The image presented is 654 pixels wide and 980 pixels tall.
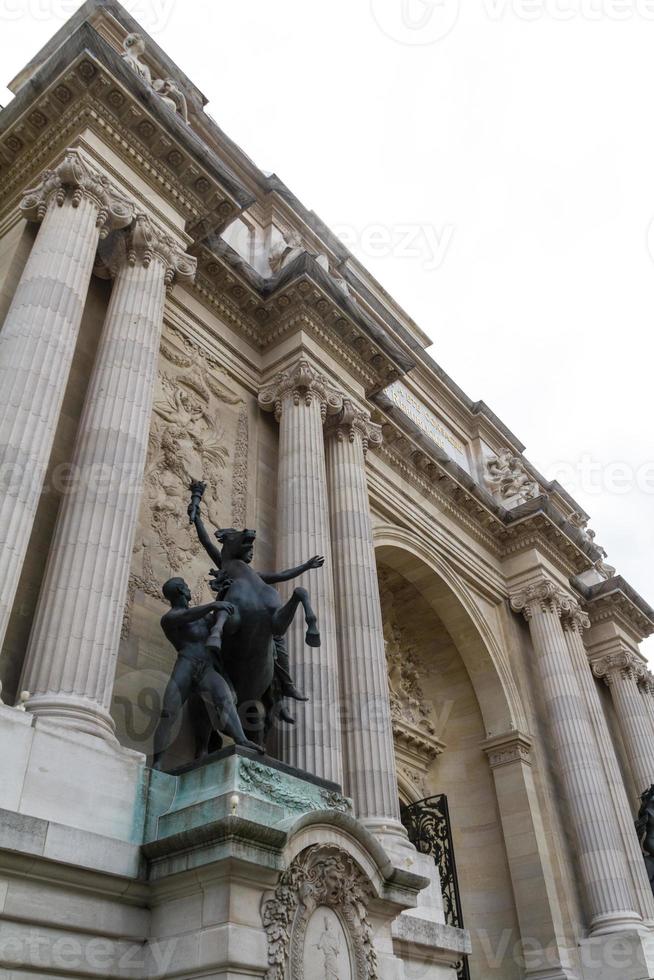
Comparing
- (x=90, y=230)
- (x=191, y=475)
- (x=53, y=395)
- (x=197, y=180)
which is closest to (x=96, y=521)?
(x=53, y=395)

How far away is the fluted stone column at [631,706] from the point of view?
1992cm

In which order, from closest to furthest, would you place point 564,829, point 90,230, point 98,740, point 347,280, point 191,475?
point 98,740, point 90,230, point 191,475, point 564,829, point 347,280

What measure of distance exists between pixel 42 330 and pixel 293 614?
3.84 meters

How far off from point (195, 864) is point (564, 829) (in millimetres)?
12279

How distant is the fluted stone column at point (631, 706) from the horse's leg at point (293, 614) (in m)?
15.2

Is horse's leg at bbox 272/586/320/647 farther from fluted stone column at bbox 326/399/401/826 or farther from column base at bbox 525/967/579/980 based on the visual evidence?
column base at bbox 525/967/579/980

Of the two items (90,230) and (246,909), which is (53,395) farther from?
(246,909)

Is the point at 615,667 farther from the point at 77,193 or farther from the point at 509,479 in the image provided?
the point at 77,193

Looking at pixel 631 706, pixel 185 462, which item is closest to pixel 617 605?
pixel 631 706

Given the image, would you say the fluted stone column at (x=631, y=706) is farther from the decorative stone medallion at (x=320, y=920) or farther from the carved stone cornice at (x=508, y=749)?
the decorative stone medallion at (x=320, y=920)

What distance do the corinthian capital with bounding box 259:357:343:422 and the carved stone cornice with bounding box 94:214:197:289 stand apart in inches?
110

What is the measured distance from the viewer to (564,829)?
16.2 m

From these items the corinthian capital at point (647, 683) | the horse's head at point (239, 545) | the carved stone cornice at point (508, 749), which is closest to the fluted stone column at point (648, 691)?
the corinthian capital at point (647, 683)

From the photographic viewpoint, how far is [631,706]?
2086 centimetres
